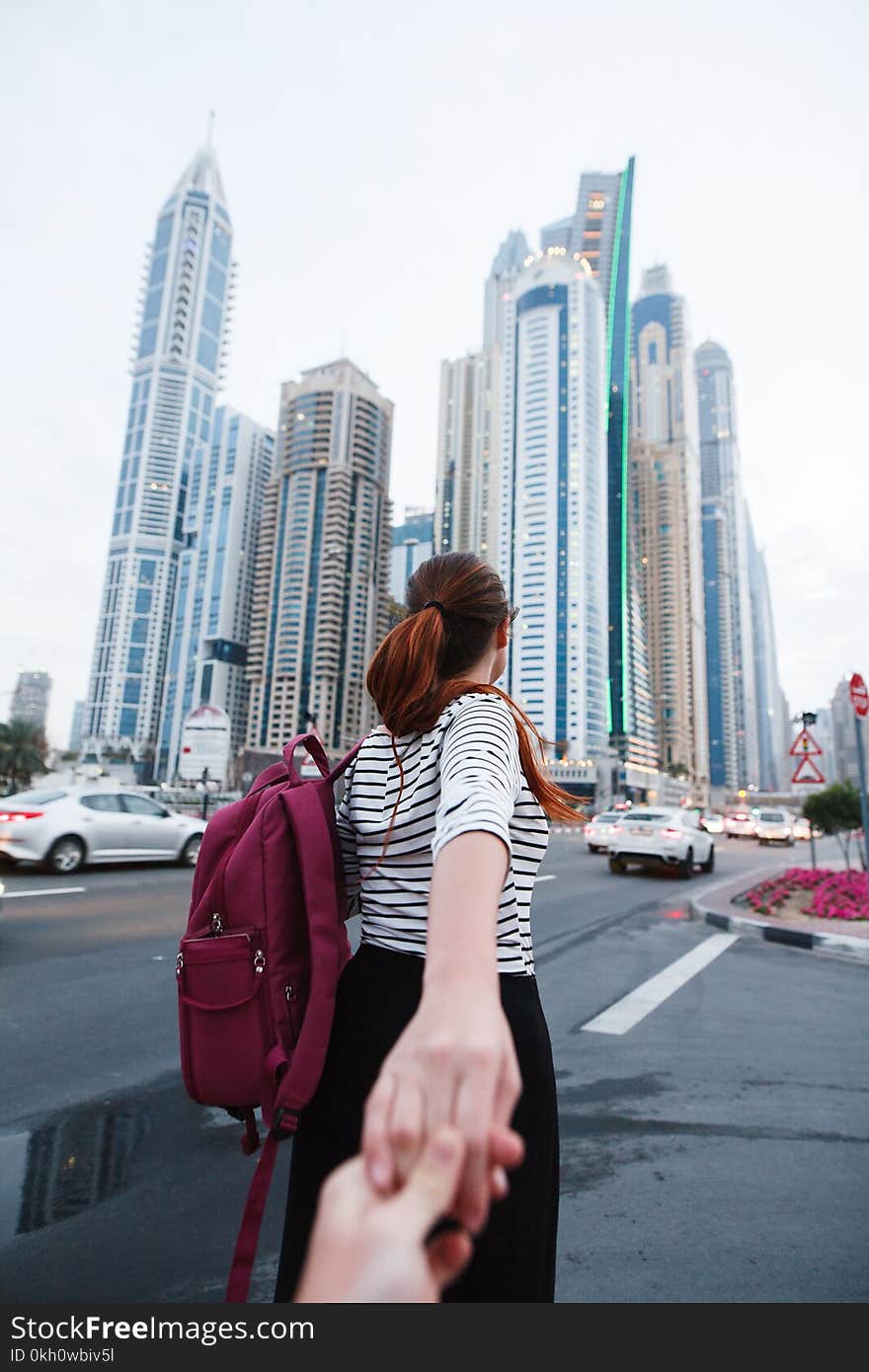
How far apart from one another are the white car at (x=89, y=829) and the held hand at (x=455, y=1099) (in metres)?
10.8

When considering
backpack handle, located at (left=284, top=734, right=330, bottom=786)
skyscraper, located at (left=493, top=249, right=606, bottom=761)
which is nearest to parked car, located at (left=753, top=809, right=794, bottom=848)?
backpack handle, located at (left=284, top=734, right=330, bottom=786)

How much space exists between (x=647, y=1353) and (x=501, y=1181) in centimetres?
55

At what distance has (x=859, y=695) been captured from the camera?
8.75m

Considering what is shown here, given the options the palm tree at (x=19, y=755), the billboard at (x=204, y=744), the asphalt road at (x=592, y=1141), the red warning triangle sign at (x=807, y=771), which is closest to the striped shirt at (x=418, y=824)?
the asphalt road at (x=592, y=1141)

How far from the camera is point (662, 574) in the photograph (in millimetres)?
167500

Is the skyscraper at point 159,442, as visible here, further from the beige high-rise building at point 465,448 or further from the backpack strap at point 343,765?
the backpack strap at point 343,765

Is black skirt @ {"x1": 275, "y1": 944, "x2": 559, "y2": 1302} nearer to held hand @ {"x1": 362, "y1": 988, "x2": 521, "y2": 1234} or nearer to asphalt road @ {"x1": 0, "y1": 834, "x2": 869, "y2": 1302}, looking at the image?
held hand @ {"x1": 362, "y1": 988, "x2": 521, "y2": 1234}

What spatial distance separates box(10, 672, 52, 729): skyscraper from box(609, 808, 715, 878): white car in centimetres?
18821

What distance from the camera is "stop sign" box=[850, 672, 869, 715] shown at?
8.62 meters

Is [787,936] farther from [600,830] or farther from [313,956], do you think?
[600,830]

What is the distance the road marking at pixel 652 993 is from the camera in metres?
4.77

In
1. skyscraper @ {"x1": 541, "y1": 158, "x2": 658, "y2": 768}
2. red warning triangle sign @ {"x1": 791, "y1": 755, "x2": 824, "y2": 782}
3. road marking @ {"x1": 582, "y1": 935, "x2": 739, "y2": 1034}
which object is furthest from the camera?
skyscraper @ {"x1": 541, "y1": 158, "x2": 658, "y2": 768}

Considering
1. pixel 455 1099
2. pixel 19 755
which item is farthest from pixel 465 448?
pixel 455 1099

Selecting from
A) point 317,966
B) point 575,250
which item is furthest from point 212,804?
point 575,250
